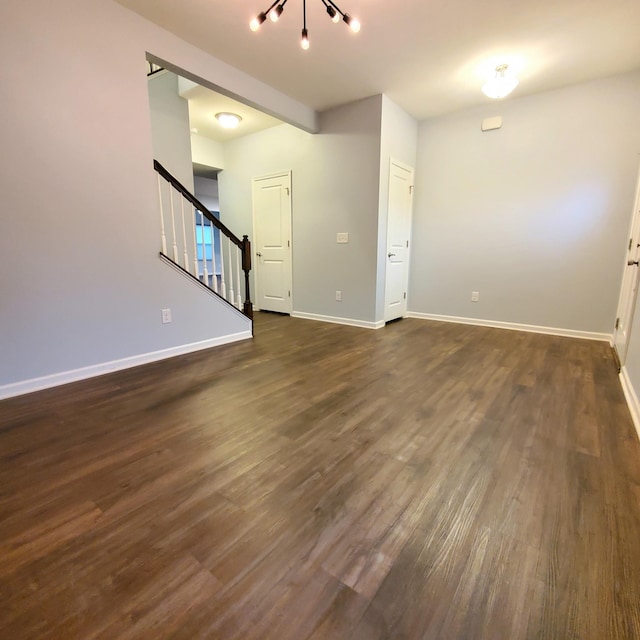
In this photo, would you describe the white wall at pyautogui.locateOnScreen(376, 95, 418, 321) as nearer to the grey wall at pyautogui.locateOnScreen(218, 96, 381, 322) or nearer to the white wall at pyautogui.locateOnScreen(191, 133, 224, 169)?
the grey wall at pyautogui.locateOnScreen(218, 96, 381, 322)

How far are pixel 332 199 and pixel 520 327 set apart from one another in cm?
291

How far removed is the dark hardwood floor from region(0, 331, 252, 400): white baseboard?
10 centimetres

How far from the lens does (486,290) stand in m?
4.34

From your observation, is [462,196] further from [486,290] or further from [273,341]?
[273,341]

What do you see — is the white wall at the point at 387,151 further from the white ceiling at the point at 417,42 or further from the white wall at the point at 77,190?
the white wall at the point at 77,190

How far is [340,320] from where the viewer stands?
4.52 metres

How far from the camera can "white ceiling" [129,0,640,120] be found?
238 cm

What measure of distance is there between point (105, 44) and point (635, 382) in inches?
170

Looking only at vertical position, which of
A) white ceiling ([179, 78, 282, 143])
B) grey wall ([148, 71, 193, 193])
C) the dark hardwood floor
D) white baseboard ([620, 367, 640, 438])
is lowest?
the dark hardwood floor

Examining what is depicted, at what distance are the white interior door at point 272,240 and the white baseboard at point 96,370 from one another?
1846mm

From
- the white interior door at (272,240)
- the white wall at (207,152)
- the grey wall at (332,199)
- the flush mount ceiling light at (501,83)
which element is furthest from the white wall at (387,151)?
the white wall at (207,152)

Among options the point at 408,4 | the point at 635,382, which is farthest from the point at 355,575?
the point at 408,4

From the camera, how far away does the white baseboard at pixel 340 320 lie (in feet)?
13.9

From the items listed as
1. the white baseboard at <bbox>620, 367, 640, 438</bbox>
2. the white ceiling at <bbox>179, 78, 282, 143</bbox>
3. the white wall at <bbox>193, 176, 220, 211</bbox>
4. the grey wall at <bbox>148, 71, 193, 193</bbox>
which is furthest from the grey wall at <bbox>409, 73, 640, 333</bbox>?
the white wall at <bbox>193, 176, 220, 211</bbox>
